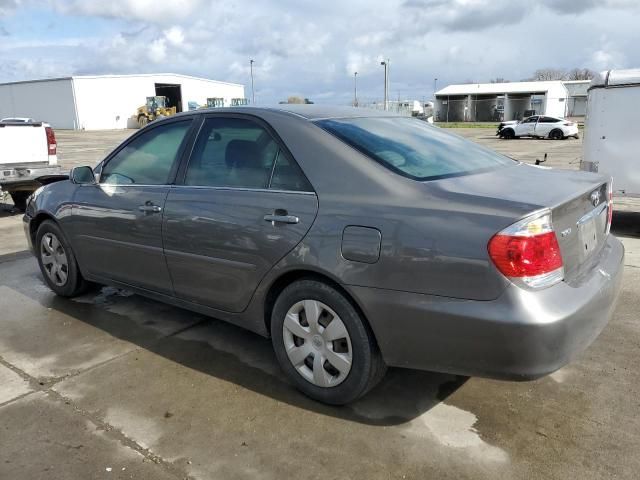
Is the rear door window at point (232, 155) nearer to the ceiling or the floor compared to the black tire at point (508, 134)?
nearer to the ceiling

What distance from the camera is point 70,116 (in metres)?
50.0

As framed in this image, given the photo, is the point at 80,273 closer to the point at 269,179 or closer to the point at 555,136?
the point at 269,179

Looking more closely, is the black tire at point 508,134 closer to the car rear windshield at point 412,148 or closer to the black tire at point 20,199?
the black tire at point 20,199

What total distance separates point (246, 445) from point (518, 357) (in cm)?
141

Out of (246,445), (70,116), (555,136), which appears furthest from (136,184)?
(70,116)

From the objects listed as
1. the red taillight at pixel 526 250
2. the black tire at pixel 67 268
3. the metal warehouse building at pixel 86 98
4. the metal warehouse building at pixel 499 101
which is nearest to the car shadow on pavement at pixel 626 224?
the red taillight at pixel 526 250

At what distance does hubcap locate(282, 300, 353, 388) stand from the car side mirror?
2.22m

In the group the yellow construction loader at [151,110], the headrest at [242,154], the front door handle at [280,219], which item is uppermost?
the yellow construction loader at [151,110]

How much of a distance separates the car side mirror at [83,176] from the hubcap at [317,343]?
7.28 ft

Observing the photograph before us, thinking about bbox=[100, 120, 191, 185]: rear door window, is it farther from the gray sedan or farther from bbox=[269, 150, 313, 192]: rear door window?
bbox=[269, 150, 313, 192]: rear door window

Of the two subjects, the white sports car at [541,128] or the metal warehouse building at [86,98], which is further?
the metal warehouse building at [86,98]

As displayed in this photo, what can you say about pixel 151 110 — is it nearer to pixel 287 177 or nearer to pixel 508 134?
pixel 508 134

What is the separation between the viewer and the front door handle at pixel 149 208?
3707 mm

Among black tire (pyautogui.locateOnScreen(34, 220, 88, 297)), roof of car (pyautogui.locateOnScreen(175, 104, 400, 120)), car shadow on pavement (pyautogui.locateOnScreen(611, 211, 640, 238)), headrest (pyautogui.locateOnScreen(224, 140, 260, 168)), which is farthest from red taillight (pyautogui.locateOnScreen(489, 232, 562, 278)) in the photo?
car shadow on pavement (pyautogui.locateOnScreen(611, 211, 640, 238))
